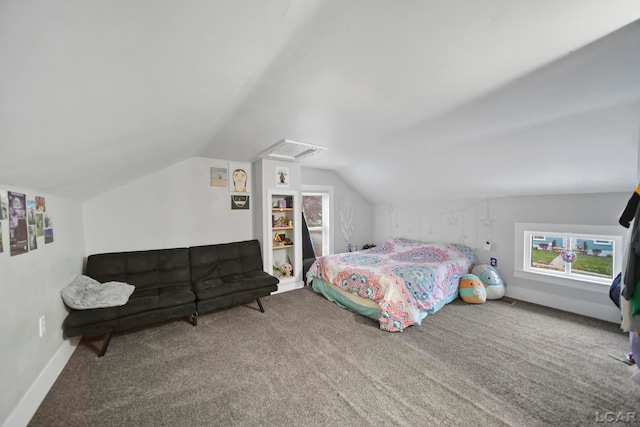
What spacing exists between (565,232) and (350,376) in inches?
131

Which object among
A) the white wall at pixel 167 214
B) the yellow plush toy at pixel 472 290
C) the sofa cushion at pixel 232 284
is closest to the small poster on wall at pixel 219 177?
the white wall at pixel 167 214

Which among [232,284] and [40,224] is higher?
[40,224]

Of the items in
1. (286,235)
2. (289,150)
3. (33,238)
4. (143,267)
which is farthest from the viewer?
(286,235)

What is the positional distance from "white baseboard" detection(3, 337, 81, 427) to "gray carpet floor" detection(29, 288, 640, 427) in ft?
0.18

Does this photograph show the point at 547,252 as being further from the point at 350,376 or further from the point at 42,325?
the point at 42,325

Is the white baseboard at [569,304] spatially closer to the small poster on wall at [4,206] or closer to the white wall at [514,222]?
the white wall at [514,222]

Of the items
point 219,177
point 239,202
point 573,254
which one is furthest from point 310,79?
point 573,254

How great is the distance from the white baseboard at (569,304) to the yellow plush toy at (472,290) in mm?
548

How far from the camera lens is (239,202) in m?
3.74

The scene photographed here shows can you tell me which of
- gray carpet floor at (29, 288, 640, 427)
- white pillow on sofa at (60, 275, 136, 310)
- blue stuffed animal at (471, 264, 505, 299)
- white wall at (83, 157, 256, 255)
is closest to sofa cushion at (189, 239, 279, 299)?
white wall at (83, 157, 256, 255)

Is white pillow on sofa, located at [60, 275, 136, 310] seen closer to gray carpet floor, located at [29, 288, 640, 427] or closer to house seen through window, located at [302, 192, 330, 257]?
gray carpet floor, located at [29, 288, 640, 427]

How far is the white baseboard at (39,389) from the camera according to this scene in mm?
1373

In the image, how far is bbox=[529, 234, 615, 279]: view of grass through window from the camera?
274cm

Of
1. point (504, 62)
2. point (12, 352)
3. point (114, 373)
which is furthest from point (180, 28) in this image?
point (114, 373)
